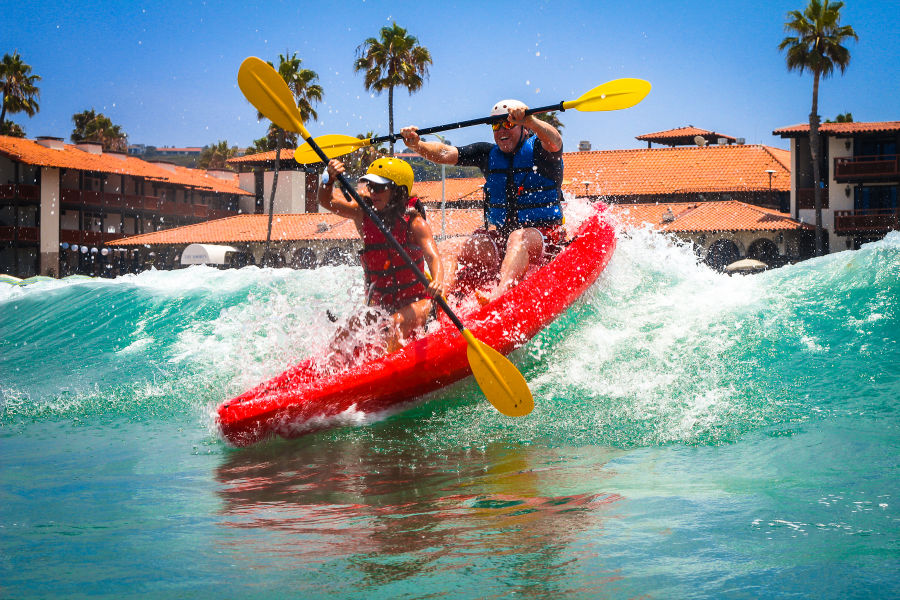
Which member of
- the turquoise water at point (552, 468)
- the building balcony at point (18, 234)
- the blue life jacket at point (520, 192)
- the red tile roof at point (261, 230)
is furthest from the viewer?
the building balcony at point (18, 234)

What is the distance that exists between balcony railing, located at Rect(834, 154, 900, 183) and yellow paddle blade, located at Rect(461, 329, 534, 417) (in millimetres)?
27333

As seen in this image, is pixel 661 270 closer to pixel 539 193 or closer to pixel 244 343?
pixel 539 193

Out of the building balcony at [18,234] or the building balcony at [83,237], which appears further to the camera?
the building balcony at [83,237]

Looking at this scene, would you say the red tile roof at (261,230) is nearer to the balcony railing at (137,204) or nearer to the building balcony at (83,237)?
the building balcony at (83,237)

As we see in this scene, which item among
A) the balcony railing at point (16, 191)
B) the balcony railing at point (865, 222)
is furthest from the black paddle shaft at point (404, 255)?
the balcony railing at point (16, 191)

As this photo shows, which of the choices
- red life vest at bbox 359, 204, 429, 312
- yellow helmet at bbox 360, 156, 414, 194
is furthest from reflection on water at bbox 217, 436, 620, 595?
yellow helmet at bbox 360, 156, 414, 194

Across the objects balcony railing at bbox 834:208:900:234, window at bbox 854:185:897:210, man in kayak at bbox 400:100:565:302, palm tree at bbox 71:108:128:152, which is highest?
palm tree at bbox 71:108:128:152

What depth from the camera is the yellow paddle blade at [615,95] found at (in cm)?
600

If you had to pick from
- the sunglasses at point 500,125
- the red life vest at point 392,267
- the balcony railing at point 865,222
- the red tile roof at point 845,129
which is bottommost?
the red life vest at point 392,267

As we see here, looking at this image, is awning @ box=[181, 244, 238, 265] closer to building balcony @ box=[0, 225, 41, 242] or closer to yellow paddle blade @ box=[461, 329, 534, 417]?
building balcony @ box=[0, 225, 41, 242]

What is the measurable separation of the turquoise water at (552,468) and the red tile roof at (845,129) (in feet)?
76.4

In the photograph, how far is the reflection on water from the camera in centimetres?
271

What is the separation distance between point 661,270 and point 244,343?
13.2 feet

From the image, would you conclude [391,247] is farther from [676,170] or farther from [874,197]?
[874,197]
